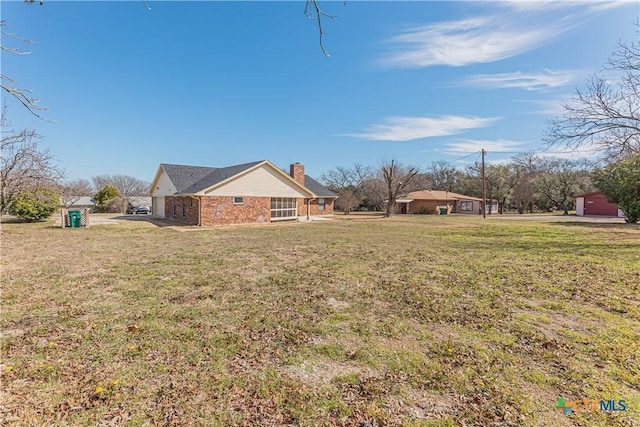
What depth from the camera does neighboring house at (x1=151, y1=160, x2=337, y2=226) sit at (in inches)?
714

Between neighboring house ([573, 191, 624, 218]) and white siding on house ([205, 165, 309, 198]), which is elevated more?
white siding on house ([205, 165, 309, 198])

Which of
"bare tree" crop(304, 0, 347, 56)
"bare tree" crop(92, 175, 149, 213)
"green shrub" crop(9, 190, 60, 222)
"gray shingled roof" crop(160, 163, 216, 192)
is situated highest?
"bare tree" crop(92, 175, 149, 213)

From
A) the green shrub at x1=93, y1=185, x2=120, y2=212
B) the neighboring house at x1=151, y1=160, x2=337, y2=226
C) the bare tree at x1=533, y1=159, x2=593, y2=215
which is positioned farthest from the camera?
the bare tree at x1=533, y1=159, x2=593, y2=215

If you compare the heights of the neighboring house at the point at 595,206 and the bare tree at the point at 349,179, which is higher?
the bare tree at the point at 349,179

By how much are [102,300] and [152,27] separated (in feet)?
34.0

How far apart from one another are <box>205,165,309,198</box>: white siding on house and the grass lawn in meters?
12.1

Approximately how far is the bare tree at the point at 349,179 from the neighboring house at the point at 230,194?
14393mm

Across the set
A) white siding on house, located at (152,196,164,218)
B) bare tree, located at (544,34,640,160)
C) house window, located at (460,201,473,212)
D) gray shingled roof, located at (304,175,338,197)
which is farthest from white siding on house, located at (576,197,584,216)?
white siding on house, located at (152,196,164,218)

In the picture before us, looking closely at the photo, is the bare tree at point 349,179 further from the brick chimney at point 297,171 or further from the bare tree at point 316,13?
the bare tree at point 316,13

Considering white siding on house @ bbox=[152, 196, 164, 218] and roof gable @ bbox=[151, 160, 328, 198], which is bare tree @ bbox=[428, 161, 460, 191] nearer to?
roof gable @ bbox=[151, 160, 328, 198]

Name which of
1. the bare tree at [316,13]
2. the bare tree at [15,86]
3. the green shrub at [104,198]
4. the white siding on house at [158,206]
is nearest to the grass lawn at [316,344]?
the bare tree at [15,86]

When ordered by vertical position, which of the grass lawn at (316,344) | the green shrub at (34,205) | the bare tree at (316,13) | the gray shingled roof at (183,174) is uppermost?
the gray shingled roof at (183,174)

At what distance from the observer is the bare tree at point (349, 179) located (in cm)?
3860

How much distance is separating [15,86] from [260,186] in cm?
1710
